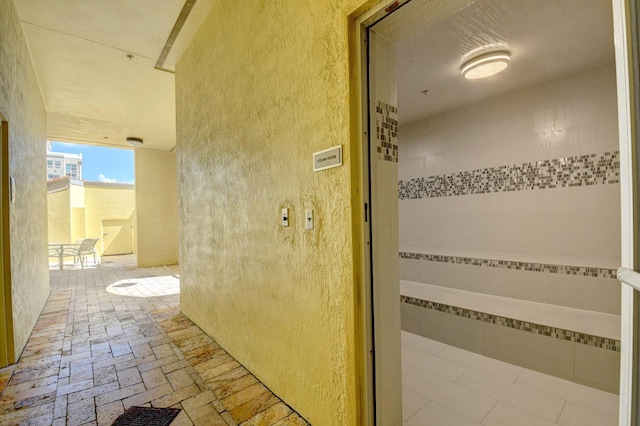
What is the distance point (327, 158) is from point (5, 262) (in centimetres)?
281

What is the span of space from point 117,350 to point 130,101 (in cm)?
397

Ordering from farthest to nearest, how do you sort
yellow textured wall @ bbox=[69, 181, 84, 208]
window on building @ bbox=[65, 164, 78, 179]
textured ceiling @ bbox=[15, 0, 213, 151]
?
1. window on building @ bbox=[65, 164, 78, 179]
2. yellow textured wall @ bbox=[69, 181, 84, 208]
3. textured ceiling @ bbox=[15, 0, 213, 151]

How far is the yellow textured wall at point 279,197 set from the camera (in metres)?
1.38

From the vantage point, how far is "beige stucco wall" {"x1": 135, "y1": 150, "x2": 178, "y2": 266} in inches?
287

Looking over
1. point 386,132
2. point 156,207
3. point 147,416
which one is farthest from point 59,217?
point 386,132

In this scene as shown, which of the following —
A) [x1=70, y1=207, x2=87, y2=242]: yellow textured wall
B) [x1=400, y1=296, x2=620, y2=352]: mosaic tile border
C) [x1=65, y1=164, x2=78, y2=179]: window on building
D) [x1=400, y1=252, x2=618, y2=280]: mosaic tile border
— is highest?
[x1=65, y1=164, x2=78, y2=179]: window on building

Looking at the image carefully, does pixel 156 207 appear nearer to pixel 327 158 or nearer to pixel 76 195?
pixel 76 195

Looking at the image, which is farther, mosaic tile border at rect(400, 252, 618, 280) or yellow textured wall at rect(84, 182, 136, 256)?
yellow textured wall at rect(84, 182, 136, 256)

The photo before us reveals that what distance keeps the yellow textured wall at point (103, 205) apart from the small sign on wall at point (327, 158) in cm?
1191

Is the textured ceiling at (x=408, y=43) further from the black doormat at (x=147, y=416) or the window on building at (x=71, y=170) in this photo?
the window on building at (x=71, y=170)

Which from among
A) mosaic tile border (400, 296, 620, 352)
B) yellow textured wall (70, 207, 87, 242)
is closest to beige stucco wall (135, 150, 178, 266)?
yellow textured wall (70, 207, 87, 242)

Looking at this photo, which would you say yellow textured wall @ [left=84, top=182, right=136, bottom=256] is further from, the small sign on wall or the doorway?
the small sign on wall

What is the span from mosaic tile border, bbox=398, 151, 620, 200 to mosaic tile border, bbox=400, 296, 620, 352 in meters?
1.77

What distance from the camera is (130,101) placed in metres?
4.66
